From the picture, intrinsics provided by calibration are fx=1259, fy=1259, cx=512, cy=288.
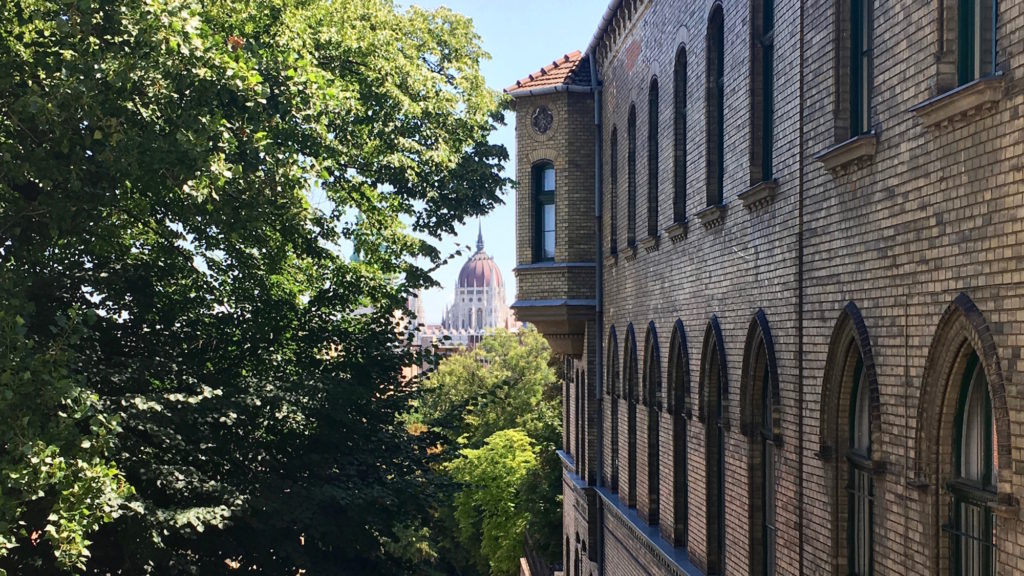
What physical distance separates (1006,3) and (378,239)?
41.1 feet

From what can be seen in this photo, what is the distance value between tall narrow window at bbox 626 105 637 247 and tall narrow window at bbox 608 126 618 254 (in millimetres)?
1394

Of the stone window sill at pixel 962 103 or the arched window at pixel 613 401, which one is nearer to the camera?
the stone window sill at pixel 962 103

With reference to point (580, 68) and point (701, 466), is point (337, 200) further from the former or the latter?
point (580, 68)

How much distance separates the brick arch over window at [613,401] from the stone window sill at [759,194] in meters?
9.17

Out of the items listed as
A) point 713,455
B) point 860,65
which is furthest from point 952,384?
point 713,455

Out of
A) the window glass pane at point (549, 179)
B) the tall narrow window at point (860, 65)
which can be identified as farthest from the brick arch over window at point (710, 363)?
the window glass pane at point (549, 179)

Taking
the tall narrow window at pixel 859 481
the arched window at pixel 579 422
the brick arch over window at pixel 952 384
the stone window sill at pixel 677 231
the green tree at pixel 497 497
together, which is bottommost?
the green tree at pixel 497 497

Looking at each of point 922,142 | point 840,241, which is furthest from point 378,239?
point 922,142

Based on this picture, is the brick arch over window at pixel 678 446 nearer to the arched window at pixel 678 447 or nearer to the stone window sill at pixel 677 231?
the arched window at pixel 678 447

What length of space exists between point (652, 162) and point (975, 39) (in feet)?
34.1

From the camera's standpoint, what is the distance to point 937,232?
6.93 meters

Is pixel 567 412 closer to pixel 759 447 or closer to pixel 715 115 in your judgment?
pixel 715 115

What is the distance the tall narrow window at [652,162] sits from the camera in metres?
16.9

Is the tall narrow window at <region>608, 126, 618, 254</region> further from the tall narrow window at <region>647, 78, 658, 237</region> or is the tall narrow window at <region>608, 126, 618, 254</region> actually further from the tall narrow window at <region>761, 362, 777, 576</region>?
the tall narrow window at <region>761, 362, 777, 576</region>
